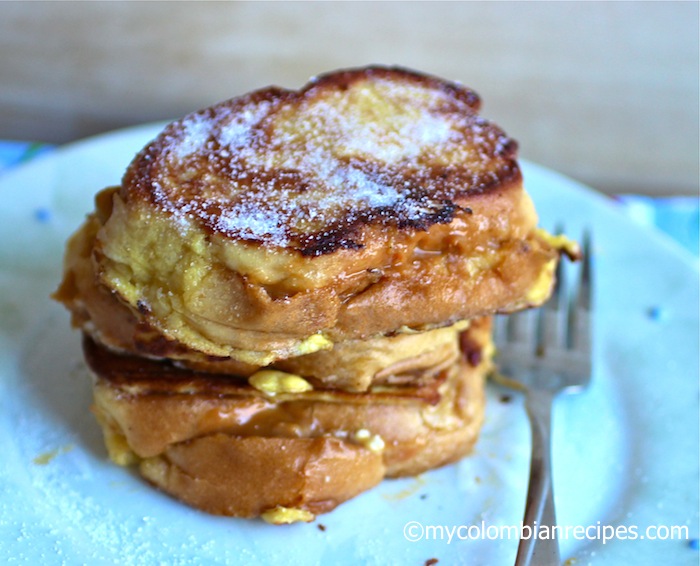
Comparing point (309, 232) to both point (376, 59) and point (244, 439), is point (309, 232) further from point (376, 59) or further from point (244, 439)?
point (376, 59)

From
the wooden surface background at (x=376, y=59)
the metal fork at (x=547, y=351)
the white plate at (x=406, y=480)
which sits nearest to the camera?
the white plate at (x=406, y=480)

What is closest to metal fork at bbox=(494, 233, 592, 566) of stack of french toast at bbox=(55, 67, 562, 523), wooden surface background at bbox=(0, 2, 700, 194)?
stack of french toast at bbox=(55, 67, 562, 523)

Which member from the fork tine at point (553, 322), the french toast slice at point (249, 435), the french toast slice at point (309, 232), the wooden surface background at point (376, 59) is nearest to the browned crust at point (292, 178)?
the french toast slice at point (309, 232)

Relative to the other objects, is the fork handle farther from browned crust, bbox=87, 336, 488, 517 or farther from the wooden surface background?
the wooden surface background

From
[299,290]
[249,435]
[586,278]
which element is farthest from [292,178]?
[586,278]

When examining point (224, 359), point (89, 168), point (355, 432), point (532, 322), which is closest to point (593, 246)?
point (532, 322)

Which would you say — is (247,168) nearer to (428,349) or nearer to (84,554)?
(428,349)

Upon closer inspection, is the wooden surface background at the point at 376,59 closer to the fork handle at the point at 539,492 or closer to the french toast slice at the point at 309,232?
the french toast slice at the point at 309,232
